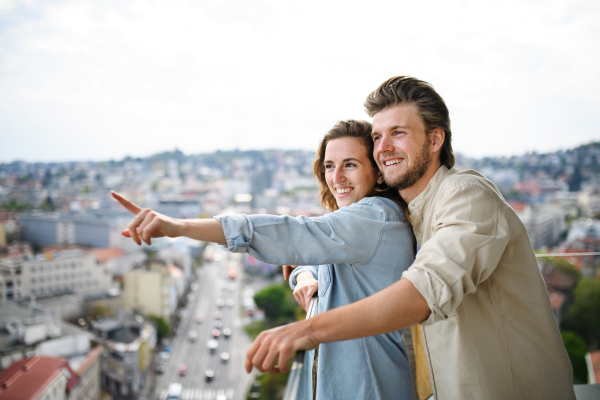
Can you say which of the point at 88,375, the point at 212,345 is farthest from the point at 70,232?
the point at 88,375

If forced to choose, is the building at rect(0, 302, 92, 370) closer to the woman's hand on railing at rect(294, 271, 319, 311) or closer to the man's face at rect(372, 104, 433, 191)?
the woman's hand on railing at rect(294, 271, 319, 311)

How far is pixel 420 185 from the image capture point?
1.01m

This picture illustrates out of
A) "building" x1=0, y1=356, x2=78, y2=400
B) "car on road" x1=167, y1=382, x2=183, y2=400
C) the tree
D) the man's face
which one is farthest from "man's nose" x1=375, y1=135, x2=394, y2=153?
the tree

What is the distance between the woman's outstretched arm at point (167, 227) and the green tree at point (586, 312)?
19157 millimetres

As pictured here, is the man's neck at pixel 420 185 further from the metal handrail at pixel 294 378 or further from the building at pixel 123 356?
the building at pixel 123 356

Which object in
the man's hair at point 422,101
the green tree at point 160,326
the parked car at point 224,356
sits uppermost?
the man's hair at point 422,101

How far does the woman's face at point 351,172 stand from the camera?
1138mm

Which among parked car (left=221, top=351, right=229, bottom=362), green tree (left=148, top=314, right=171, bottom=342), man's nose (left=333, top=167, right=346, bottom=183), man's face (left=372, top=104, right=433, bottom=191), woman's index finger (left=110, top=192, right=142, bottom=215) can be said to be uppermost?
man's face (left=372, top=104, right=433, bottom=191)

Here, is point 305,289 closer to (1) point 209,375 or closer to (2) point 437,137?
(2) point 437,137

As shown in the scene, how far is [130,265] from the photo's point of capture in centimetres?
2534

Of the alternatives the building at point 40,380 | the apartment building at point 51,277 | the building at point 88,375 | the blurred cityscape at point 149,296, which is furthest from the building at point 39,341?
the apartment building at point 51,277

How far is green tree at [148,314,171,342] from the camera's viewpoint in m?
18.0

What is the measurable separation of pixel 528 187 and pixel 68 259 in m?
43.2

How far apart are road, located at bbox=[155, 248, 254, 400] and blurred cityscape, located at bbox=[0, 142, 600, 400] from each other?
2.4 inches
